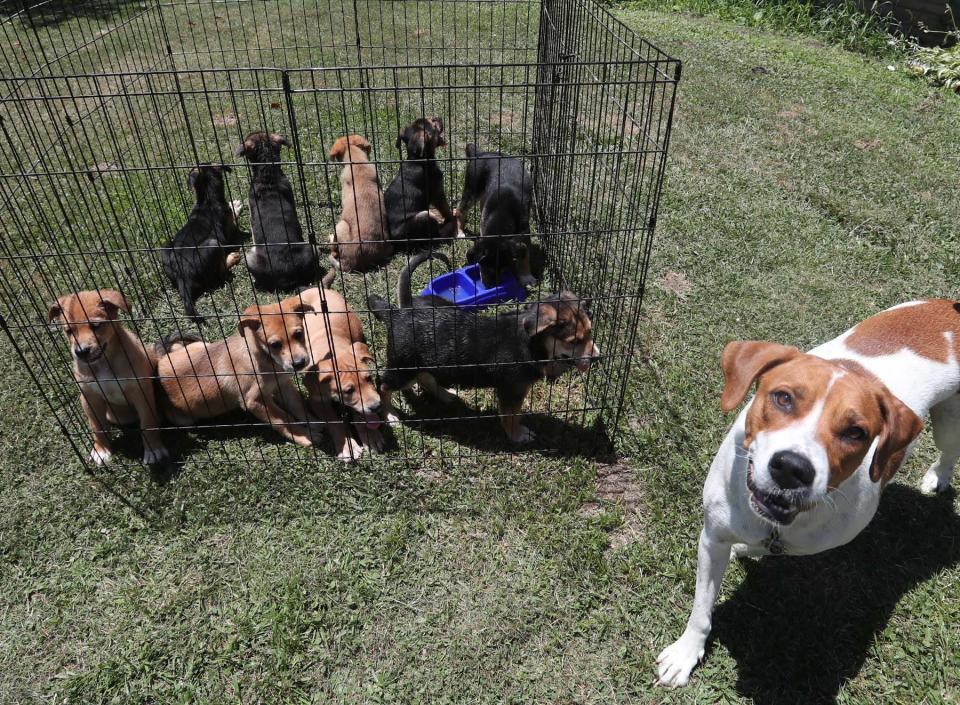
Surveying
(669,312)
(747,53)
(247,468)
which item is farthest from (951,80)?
(247,468)

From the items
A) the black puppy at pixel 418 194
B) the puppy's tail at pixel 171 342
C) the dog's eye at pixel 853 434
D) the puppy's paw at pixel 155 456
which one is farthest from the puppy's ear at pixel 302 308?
the dog's eye at pixel 853 434

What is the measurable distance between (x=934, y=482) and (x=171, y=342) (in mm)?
5619

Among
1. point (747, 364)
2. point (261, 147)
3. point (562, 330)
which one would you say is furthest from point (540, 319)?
point (261, 147)

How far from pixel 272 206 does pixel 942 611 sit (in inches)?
241

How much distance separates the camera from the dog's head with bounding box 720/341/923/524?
2.47 metres

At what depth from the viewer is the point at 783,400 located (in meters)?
2.64

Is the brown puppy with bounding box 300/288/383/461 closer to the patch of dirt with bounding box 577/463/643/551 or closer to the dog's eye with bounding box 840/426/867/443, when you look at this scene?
the patch of dirt with bounding box 577/463/643/551

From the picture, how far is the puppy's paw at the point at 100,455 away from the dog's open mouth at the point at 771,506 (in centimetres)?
411

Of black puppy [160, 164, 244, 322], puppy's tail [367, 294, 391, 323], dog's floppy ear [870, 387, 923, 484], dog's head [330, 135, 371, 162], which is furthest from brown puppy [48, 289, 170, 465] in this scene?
dog's floppy ear [870, 387, 923, 484]

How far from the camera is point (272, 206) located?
20.4 feet

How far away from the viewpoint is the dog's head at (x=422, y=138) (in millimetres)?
6375

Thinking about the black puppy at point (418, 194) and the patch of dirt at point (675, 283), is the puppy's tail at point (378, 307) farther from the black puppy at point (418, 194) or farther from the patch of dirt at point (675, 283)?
the patch of dirt at point (675, 283)

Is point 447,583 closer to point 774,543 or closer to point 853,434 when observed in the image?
point 774,543

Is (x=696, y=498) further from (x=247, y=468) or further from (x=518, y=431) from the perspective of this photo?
(x=247, y=468)
